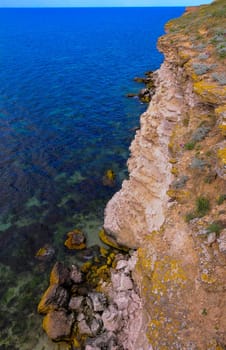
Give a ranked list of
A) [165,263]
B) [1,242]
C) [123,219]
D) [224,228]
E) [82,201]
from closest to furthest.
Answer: [224,228] < [165,263] < [123,219] < [1,242] < [82,201]

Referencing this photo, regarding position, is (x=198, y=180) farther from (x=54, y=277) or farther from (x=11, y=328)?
(x=11, y=328)

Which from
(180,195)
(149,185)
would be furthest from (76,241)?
(180,195)

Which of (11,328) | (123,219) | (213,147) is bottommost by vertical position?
(11,328)

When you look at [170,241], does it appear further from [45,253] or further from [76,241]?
[45,253]

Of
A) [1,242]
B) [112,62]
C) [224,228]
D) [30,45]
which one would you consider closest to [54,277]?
[1,242]

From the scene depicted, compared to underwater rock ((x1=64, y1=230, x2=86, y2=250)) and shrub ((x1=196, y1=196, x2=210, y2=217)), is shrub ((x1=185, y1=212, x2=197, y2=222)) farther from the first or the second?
underwater rock ((x1=64, y1=230, x2=86, y2=250))

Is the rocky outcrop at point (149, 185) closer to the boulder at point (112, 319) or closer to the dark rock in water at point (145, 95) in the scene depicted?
the boulder at point (112, 319)

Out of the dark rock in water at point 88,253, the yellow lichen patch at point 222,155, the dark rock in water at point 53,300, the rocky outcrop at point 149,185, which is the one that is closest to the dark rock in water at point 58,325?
the dark rock in water at point 53,300
